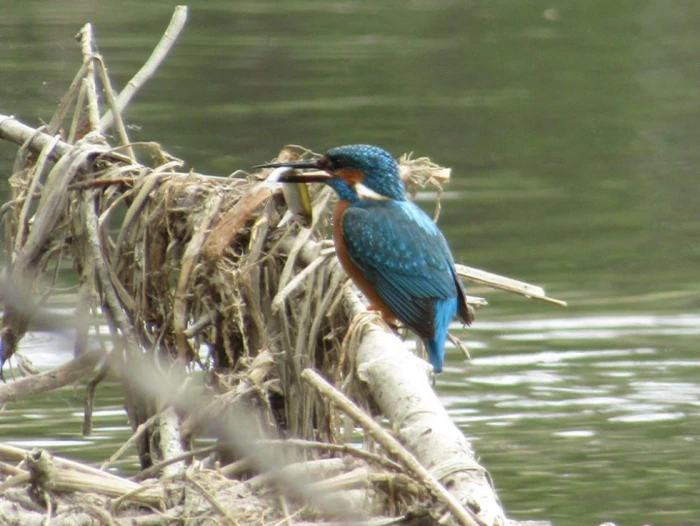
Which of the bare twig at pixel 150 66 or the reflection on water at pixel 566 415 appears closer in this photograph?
the bare twig at pixel 150 66

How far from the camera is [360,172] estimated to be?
4.12 m

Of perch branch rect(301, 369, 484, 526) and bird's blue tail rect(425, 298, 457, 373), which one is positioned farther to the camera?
bird's blue tail rect(425, 298, 457, 373)

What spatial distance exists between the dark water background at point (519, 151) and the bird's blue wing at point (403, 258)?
93 centimetres

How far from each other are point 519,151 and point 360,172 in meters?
7.25

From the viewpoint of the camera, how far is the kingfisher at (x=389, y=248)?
3.88 metres

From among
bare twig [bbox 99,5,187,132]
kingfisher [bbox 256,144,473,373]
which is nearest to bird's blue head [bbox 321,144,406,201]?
kingfisher [bbox 256,144,473,373]

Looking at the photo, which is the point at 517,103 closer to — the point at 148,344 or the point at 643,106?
the point at 643,106

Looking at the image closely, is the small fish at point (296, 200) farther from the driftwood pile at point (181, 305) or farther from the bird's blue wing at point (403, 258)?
the bird's blue wing at point (403, 258)

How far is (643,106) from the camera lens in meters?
12.9

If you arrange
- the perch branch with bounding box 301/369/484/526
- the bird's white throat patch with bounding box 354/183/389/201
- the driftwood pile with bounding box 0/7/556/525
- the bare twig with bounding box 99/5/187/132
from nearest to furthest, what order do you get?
the perch branch with bounding box 301/369/484/526
the driftwood pile with bounding box 0/7/556/525
the bare twig with bounding box 99/5/187/132
the bird's white throat patch with bounding box 354/183/389/201

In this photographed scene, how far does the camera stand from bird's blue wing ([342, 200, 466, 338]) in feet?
12.8

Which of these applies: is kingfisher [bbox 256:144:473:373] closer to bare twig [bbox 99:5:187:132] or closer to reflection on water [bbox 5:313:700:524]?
bare twig [bbox 99:5:187:132]

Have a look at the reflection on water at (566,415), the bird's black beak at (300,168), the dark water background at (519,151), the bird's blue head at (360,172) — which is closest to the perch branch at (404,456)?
the dark water background at (519,151)

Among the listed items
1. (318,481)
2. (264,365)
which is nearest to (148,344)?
(264,365)
